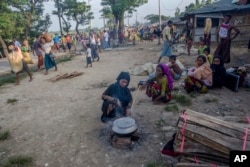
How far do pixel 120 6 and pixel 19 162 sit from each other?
23.7 m

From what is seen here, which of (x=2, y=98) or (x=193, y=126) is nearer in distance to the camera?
(x=193, y=126)

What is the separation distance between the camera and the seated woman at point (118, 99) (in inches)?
176

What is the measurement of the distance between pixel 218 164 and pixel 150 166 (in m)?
0.91

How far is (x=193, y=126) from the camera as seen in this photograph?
9.87 ft

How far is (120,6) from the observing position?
83.7ft

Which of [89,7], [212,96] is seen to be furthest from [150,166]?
[89,7]

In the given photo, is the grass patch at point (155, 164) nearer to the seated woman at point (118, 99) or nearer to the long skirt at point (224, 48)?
the seated woman at point (118, 99)

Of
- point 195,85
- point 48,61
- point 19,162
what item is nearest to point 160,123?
point 195,85

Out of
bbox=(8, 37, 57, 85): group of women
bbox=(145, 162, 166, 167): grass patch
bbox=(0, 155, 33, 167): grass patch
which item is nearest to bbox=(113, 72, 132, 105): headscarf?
bbox=(145, 162, 166, 167): grass patch

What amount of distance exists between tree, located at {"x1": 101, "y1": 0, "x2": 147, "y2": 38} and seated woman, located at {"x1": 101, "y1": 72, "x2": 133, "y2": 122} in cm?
2218

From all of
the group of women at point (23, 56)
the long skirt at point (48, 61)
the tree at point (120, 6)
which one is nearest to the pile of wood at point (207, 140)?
the group of women at point (23, 56)

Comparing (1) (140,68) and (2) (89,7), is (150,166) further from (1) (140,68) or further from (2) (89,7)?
(2) (89,7)

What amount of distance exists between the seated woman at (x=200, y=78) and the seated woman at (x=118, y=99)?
2.25 meters

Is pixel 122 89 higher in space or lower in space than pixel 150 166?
higher
